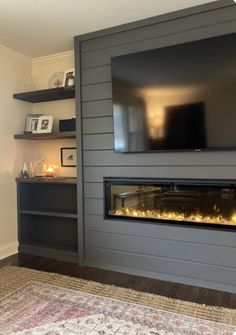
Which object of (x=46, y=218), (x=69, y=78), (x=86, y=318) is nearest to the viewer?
(x=86, y=318)

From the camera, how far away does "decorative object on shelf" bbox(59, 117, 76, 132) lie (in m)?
3.07

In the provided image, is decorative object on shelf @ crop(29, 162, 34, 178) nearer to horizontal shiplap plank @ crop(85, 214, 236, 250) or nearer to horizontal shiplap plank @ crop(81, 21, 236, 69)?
horizontal shiplap plank @ crop(85, 214, 236, 250)

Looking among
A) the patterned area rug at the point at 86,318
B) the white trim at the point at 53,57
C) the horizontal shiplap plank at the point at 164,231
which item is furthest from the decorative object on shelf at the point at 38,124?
the patterned area rug at the point at 86,318

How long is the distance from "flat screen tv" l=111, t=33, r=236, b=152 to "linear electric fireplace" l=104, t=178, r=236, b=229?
1.07ft

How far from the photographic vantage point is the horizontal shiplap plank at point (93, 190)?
282 centimetres

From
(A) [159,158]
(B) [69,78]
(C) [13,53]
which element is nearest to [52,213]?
(A) [159,158]

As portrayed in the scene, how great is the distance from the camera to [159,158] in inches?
100

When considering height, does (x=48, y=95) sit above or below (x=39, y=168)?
above

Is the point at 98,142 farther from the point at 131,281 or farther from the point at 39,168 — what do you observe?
the point at 131,281

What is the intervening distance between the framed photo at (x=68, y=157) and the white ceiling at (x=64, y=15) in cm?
118

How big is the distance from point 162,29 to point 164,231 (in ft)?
5.86

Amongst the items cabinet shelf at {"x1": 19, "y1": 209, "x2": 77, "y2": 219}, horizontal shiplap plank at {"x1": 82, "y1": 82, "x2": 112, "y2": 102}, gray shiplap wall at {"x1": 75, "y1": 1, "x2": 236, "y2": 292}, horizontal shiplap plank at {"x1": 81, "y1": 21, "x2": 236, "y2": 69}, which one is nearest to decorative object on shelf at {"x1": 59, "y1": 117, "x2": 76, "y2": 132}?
gray shiplap wall at {"x1": 75, "y1": 1, "x2": 236, "y2": 292}

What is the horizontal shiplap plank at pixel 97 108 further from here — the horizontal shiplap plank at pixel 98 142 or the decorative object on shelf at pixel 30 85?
the decorative object on shelf at pixel 30 85

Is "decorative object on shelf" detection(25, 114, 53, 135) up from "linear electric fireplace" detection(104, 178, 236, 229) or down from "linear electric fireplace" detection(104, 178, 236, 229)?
up
